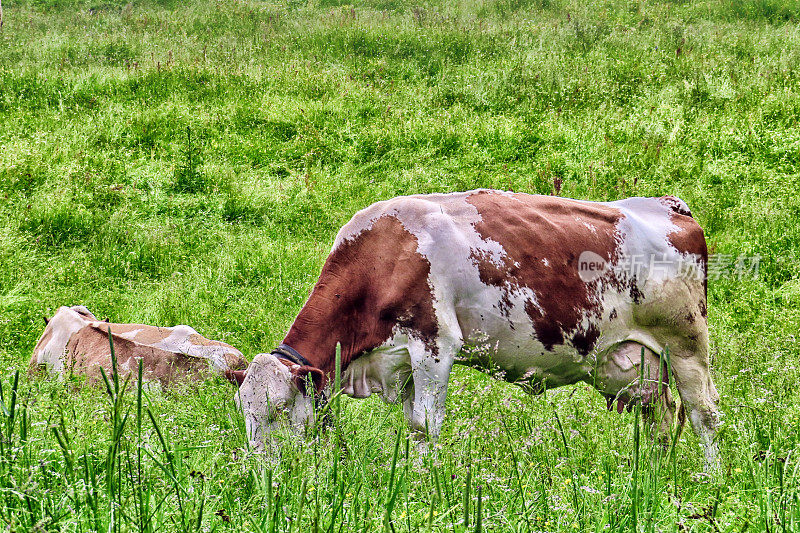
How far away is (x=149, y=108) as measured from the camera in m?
12.4

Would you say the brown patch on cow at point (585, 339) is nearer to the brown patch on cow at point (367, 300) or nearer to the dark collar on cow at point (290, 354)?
the brown patch on cow at point (367, 300)

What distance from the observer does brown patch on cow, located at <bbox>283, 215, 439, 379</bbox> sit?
477 centimetres

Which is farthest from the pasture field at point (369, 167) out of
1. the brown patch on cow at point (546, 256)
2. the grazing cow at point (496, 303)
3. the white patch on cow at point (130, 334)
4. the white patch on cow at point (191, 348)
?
the white patch on cow at point (130, 334)

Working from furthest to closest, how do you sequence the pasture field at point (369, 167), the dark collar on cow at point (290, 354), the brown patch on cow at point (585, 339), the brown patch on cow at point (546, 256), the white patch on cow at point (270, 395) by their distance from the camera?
the brown patch on cow at point (585, 339), the brown patch on cow at point (546, 256), the dark collar on cow at point (290, 354), the white patch on cow at point (270, 395), the pasture field at point (369, 167)

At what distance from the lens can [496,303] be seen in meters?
4.99

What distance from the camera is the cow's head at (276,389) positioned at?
416 centimetres

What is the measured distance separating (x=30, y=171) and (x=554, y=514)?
10093mm

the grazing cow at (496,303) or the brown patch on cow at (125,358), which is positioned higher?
the grazing cow at (496,303)

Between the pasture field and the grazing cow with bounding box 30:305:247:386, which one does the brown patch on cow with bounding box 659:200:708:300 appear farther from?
the grazing cow with bounding box 30:305:247:386

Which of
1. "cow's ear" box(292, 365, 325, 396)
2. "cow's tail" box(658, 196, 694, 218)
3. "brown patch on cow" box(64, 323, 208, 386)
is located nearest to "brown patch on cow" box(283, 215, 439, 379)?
"cow's ear" box(292, 365, 325, 396)

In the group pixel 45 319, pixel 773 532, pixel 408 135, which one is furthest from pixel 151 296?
pixel 773 532

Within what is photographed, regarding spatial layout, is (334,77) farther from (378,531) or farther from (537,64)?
(378,531)

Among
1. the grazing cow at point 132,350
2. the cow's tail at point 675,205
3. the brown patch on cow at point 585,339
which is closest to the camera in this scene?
the brown patch on cow at point 585,339

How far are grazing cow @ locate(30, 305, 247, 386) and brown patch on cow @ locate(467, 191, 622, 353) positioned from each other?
2375mm
